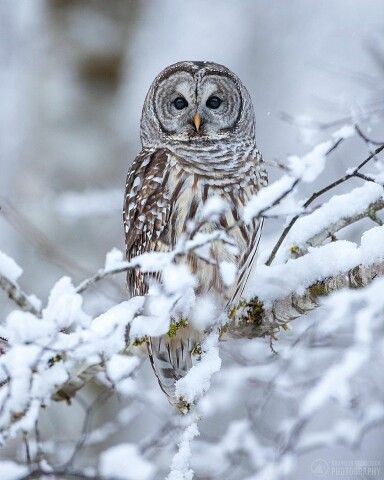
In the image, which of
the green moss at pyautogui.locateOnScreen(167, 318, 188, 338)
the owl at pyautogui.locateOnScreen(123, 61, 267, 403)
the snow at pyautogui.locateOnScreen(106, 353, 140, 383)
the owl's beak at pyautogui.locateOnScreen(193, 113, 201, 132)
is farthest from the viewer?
the owl's beak at pyautogui.locateOnScreen(193, 113, 201, 132)

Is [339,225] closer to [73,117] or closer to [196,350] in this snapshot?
[196,350]

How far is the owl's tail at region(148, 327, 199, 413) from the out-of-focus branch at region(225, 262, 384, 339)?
0.79 feet

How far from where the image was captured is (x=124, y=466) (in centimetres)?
240

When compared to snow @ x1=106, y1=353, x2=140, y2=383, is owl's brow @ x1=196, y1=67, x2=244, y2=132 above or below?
above

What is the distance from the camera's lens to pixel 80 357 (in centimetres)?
256

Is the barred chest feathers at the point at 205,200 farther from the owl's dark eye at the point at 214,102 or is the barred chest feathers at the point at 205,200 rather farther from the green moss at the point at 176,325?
the owl's dark eye at the point at 214,102

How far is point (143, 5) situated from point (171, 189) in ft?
12.6

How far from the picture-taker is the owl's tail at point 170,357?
4.11m

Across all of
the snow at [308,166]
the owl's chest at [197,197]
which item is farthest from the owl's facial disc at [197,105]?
the snow at [308,166]

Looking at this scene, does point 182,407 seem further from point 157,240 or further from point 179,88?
point 179,88

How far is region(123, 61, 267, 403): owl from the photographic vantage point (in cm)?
401

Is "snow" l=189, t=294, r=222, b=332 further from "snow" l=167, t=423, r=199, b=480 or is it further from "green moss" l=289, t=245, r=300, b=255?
"snow" l=167, t=423, r=199, b=480

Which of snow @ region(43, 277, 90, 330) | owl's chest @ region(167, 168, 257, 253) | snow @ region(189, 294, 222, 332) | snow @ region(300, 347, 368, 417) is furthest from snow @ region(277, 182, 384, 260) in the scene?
snow @ region(43, 277, 90, 330)

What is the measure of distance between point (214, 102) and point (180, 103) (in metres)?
0.16
